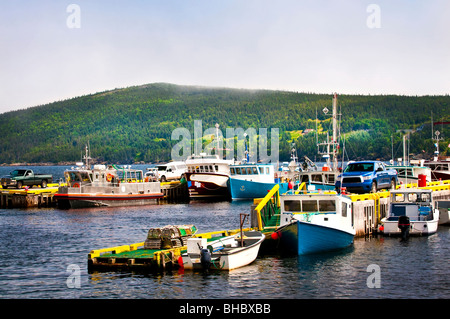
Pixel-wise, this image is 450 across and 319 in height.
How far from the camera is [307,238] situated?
30906mm

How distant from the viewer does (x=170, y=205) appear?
6881 centimetres

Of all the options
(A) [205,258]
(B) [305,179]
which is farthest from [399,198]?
(A) [205,258]

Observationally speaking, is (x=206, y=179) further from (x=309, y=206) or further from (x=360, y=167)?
(x=309, y=206)

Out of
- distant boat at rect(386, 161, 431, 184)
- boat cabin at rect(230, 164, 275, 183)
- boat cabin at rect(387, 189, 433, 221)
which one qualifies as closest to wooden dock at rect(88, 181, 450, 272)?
boat cabin at rect(387, 189, 433, 221)

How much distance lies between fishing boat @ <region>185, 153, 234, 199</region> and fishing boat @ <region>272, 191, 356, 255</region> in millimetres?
43877

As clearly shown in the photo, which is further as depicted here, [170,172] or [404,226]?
[170,172]

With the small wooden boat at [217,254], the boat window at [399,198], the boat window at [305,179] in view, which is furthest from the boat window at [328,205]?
the boat window at [305,179]

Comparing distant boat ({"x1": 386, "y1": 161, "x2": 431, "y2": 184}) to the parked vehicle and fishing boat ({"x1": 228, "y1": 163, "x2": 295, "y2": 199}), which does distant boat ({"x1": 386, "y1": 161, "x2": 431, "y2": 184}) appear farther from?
the parked vehicle

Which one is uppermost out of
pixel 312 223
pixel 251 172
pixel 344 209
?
pixel 251 172

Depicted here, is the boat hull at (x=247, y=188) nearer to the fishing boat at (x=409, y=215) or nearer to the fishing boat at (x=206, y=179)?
the fishing boat at (x=206, y=179)

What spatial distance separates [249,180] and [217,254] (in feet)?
146

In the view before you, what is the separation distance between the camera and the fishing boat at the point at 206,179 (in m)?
76.1

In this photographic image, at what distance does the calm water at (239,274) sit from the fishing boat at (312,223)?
63cm

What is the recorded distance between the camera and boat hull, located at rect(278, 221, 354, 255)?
30.5 meters
